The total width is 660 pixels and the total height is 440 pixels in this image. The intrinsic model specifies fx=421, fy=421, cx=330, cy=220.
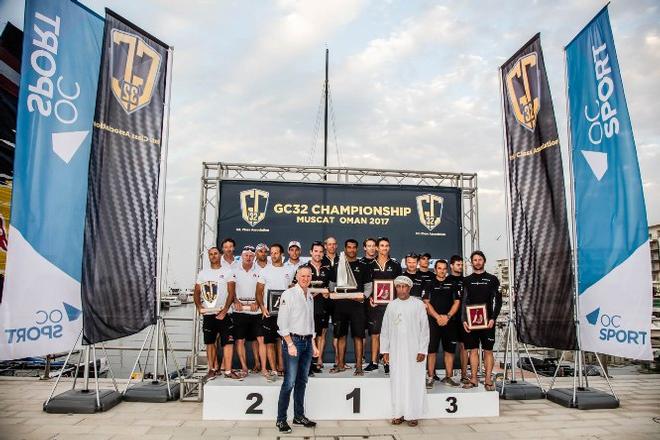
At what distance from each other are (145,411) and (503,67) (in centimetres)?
675

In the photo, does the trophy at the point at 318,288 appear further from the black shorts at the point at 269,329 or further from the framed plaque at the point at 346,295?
the black shorts at the point at 269,329

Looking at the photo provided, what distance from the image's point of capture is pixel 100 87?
4.92 m

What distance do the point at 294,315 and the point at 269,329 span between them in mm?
1075

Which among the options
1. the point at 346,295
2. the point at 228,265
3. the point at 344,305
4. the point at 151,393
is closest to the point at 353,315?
the point at 344,305

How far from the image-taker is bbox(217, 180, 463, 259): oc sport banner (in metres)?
7.25

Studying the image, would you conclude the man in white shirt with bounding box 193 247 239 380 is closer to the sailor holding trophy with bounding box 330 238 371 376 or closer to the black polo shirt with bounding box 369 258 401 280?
the sailor holding trophy with bounding box 330 238 371 376

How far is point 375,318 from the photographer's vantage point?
514 centimetres

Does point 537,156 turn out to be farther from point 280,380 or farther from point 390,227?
point 280,380

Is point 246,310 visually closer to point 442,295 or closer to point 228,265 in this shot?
point 228,265

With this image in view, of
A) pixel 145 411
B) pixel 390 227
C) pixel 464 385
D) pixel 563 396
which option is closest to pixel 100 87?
pixel 145 411

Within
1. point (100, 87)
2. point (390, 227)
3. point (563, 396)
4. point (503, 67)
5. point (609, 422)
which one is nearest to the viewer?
point (609, 422)

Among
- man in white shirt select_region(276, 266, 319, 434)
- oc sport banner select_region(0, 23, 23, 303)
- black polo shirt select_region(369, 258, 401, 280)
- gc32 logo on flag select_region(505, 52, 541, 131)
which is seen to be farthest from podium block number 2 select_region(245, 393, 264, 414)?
gc32 logo on flag select_region(505, 52, 541, 131)

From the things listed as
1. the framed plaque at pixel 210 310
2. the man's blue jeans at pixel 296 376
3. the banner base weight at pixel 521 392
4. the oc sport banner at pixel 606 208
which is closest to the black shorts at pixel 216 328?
the framed plaque at pixel 210 310

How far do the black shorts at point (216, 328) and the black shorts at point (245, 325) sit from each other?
0.26 ft
